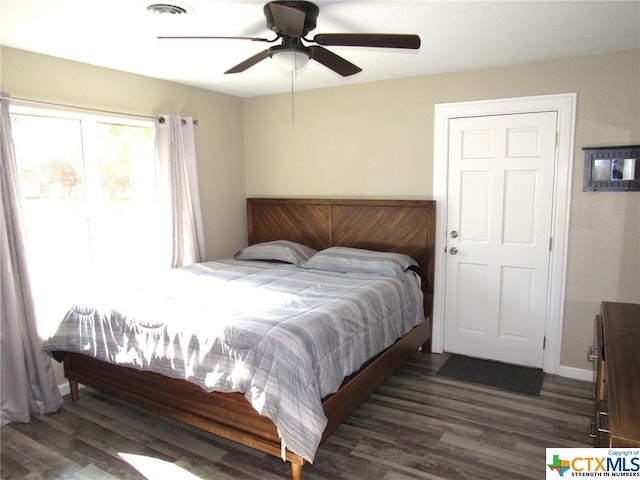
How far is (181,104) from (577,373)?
13.0ft

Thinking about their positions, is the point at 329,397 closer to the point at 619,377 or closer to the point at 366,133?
the point at 619,377

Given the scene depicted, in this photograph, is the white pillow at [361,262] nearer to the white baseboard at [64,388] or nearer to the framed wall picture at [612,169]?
the framed wall picture at [612,169]

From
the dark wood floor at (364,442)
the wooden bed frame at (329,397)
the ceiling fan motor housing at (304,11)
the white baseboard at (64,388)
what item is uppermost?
the ceiling fan motor housing at (304,11)

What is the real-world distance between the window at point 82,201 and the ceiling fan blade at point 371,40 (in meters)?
2.12

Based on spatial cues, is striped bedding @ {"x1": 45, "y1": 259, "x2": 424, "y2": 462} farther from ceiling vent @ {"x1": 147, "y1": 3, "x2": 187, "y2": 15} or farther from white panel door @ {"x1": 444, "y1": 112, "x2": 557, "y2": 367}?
ceiling vent @ {"x1": 147, "y1": 3, "x2": 187, "y2": 15}

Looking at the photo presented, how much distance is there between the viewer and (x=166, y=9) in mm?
2279

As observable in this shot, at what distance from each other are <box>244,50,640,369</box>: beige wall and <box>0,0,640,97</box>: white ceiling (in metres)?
0.19

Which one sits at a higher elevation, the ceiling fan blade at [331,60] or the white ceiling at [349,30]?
the white ceiling at [349,30]

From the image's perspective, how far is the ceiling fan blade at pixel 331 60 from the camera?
2.32 metres

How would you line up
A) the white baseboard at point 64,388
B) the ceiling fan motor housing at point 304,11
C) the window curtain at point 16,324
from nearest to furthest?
the ceiling fan motor housing at point 304,11 → the window curtain at point 16,324 → the white baseboard at point 64,388

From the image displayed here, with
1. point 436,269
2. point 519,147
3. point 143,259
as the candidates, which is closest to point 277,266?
point 143,259

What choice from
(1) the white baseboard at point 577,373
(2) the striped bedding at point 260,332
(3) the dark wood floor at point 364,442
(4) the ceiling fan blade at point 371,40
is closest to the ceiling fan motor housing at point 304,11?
(4) the ceiling fan blade at point 371,40

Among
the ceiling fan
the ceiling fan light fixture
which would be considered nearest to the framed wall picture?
the ceiling fan

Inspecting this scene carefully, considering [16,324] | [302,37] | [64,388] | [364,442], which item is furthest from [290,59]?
[64,388]
